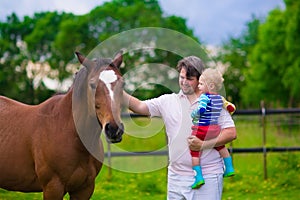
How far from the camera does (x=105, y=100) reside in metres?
3.88

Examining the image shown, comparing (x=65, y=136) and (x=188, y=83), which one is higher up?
(x=188, y=83)

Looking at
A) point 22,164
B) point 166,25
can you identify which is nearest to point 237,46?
point 166,25

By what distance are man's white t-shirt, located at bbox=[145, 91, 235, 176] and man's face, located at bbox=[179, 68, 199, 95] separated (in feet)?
0.21

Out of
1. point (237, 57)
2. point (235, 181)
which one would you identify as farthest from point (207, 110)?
point (237, 57)

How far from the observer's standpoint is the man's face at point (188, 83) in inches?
157

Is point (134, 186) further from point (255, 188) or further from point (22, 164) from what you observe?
point (22, 164)

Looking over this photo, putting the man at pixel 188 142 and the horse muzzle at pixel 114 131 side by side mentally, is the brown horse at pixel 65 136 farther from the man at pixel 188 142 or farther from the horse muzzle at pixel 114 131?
the man at pixel 188 142

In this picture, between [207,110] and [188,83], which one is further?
[188,83]

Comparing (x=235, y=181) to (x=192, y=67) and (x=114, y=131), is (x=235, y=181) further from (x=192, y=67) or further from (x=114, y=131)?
(x=114, y=131)

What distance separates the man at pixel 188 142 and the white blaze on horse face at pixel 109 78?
481 mm

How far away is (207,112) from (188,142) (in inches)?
10.7

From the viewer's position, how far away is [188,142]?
393cm

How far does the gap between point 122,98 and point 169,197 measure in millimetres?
853

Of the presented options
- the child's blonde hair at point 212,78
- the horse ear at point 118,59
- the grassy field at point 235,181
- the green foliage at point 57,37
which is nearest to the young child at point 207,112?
the child's blonde hair at point 212,78
